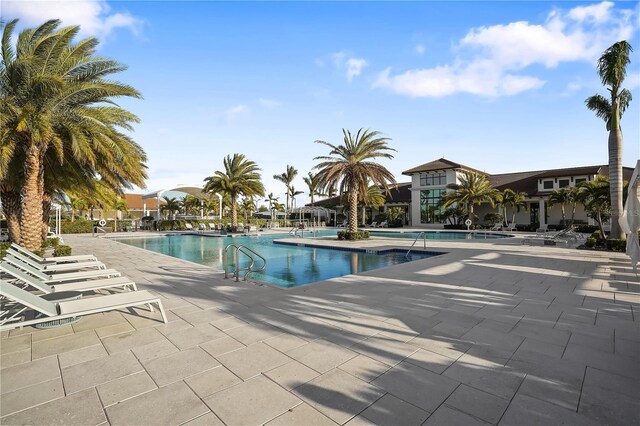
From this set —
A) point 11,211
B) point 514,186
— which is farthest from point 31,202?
point 514,186

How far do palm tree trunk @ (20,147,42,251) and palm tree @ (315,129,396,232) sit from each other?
13.2 metres

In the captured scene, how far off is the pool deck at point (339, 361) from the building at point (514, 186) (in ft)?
96.2

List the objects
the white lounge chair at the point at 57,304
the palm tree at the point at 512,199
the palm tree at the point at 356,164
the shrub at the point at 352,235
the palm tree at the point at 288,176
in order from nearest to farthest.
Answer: the white lounge chair at the point at 57,304, the palm tree at the point at 356,164, the shrub at the point at 352,235, the palm tree at the point at 512,199, the palm tree at the point at 288,176

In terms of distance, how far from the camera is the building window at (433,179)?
35.8 meters

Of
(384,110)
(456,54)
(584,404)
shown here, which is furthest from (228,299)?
(384,110)

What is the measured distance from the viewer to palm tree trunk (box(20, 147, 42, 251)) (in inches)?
358

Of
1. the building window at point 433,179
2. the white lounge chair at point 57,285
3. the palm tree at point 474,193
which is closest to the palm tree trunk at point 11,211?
the white lounge chair at point 57,285

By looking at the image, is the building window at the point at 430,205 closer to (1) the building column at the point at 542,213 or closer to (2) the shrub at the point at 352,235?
(1) the building column at the point at 542,213

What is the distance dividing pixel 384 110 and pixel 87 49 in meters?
12.8

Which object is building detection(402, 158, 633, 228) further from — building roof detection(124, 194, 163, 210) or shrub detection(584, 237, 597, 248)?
building roof detection(124, 194, 163, 210)

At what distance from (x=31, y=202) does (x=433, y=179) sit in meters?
35.1

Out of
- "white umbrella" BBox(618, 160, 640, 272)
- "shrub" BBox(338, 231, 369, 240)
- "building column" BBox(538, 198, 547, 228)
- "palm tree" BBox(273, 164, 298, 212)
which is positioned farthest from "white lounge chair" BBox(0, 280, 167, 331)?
"palm tree" BBox(273, 164, 298, 212)

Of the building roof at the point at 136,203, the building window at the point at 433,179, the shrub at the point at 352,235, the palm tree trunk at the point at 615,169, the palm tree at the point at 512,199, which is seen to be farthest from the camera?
the building roof at the point at 136,203

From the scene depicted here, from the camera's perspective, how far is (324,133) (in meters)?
22.2
